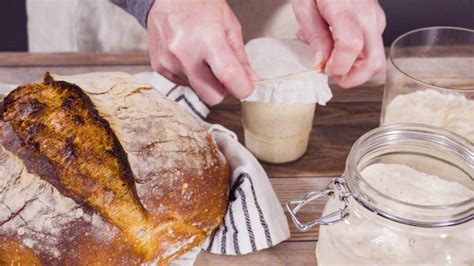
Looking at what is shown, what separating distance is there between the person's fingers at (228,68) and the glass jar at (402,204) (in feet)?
0.73

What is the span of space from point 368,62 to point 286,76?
0.14 m

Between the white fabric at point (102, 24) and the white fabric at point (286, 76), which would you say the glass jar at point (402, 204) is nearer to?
the white fabric at point (286, 76)

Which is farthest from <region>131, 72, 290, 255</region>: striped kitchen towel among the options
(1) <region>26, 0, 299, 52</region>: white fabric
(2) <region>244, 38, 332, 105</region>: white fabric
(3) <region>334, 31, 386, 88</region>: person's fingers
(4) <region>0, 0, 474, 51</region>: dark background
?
(4) <region>0, 0, 474, 51</region>: dark background

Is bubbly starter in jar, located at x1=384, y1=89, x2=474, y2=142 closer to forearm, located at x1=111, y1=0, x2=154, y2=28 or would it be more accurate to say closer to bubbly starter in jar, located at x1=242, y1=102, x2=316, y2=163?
bubbly starter in jar, located at x1=242, y1=102, x2=316, y2=163

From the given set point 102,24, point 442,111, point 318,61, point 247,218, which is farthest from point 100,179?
point 102,24

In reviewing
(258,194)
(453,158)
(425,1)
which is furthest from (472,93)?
(425,1)

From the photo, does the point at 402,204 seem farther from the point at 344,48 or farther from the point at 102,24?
the point at 102,24

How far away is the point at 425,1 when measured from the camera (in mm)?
1646

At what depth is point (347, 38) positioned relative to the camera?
975 millimetres

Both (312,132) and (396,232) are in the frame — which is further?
(312,132)

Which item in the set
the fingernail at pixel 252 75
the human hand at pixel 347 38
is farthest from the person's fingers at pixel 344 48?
the fingernail at pixel 252 75

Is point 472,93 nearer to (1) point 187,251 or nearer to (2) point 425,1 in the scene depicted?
(1) point 187,251

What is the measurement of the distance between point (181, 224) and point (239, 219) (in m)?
0.09

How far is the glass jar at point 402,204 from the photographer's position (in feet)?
2.23
